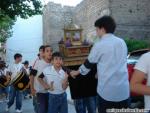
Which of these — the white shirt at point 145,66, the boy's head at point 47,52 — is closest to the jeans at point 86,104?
the boy's head at point 47,52

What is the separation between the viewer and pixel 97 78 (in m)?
6.75

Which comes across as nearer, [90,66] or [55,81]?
[90,66]

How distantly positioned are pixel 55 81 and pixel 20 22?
39917mm

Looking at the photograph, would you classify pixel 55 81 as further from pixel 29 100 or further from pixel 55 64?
pixel 29 100

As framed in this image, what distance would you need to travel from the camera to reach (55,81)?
Result: 7793 millimetres

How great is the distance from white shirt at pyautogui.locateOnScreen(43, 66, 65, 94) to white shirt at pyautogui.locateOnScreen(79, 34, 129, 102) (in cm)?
210

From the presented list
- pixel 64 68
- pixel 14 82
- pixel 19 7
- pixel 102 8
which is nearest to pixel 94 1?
pixel 102 8

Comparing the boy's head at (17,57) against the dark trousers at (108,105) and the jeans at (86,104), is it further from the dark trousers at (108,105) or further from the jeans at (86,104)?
the dark trousers at (108,105)

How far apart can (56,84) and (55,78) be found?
11 centimetres

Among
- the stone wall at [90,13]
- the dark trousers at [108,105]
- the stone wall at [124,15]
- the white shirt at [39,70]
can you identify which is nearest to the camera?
the dark trousers at [108,105]

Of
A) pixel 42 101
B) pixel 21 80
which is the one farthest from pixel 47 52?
pixel 21 80

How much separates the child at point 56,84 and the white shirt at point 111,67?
2070mm

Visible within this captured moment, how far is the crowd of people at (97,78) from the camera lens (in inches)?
219

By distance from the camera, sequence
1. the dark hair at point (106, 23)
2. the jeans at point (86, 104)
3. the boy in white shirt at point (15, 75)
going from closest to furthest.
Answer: the dark hair at point (106, 23) → the jeans at point (86, 104) → the boy in white shirt at point (15, 75)
